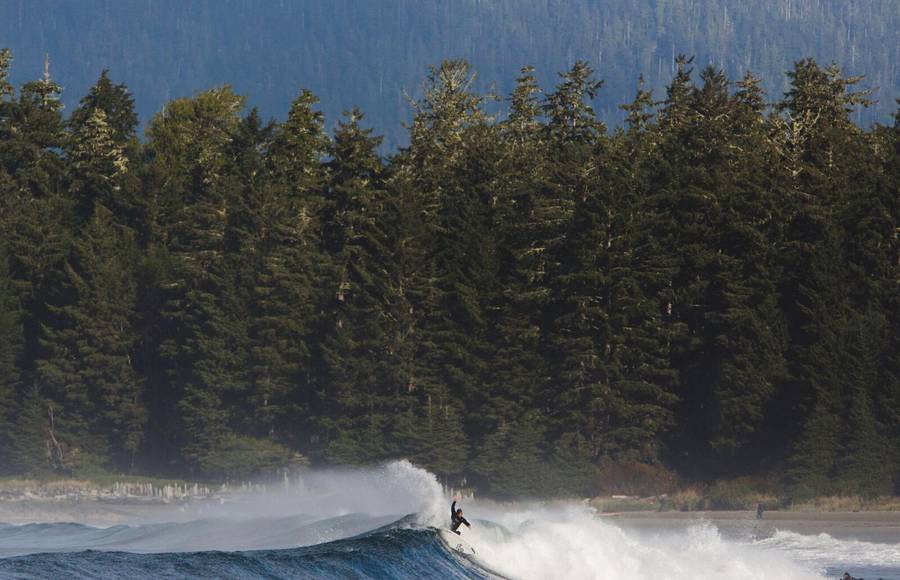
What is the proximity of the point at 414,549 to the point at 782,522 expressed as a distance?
1027 inches

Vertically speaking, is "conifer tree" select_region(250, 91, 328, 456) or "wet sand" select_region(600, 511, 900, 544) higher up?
"conifer tree" select_region(250, 91, 328, 456)

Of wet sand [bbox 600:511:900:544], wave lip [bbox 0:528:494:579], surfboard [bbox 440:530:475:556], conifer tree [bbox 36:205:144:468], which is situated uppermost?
conifer tree [bbox 36:205:144:468]

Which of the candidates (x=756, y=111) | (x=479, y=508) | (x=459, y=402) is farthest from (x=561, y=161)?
(x=479, y=508)

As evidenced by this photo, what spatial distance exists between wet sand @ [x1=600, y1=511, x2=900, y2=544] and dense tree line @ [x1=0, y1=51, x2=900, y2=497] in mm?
5075

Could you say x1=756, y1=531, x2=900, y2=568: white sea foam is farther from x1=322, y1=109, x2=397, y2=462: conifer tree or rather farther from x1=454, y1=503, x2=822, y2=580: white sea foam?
x1=322, y1=109, x2=397, y2=462: conifer tree

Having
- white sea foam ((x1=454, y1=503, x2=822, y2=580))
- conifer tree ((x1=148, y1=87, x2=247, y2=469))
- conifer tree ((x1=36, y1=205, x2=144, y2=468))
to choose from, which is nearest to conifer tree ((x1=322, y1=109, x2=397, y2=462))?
conifer tree ((x1=148, y1=87, x2=247, y2=469))

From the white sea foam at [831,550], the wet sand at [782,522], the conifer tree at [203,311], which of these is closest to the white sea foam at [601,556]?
the white sea foam at [831,550]

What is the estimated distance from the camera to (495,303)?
252 ft

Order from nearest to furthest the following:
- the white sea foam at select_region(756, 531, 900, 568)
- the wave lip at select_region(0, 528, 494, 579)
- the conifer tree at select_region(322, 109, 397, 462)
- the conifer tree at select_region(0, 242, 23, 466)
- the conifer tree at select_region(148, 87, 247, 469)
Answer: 1. the wave lip at select_region(0, 528, 494, 579)
2. the white sea foam at select_region(756, 531, 900, 568)
3. the conifer tree at select_region(322, 109, 397, 462)
4. the conifer tree at select_region(148, 87, 247, 469)
5. the conifer tree at select_region(0, 242, 23, 466)

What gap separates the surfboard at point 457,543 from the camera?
37.2 m

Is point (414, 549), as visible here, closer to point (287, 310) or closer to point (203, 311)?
point (287, 310)

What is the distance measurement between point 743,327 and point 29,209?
4442 cm

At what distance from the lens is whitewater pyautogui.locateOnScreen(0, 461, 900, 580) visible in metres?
32.0

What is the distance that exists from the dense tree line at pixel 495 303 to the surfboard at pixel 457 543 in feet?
103
